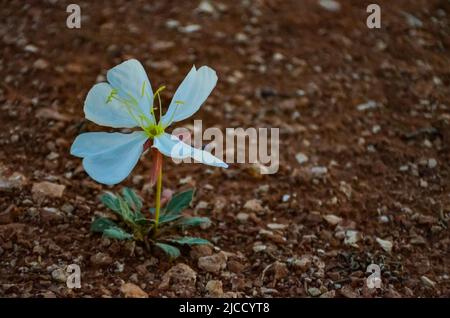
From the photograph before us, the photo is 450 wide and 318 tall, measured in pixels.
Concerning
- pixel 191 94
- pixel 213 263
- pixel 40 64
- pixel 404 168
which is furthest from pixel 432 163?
pixel 40 64

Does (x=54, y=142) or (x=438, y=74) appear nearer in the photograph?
(x=54, y=142)

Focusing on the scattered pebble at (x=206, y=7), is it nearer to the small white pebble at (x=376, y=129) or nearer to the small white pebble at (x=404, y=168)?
the small white pebble at (x=376, y=129)

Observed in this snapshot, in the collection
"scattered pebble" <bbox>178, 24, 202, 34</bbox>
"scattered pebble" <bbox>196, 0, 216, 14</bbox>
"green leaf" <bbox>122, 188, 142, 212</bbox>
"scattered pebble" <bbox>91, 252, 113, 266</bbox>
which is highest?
"scattered pebble" <bbox>196, 0, 216, 14</bbox>

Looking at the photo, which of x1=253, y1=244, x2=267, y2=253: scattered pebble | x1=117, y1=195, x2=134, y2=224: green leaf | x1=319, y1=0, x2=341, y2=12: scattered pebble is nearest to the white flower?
x1=117, y1=195, x2=134, y2=224: green leaf

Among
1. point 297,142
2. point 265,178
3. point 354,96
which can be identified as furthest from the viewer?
point 354,96

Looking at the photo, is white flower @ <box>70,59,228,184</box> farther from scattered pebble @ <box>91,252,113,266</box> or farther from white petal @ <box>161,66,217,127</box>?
scattered pebble @ <box>91,252,113,266</box>
